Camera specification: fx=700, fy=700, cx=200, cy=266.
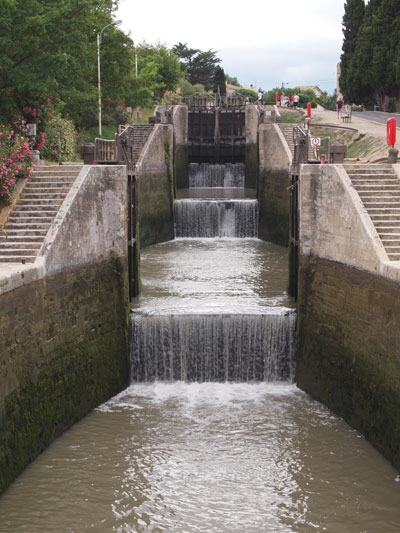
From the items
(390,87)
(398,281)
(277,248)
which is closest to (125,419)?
(398,281)

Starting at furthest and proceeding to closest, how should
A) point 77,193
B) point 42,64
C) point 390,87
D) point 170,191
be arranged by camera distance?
point 390,87, point 170,191, point 42,64, point 77,193

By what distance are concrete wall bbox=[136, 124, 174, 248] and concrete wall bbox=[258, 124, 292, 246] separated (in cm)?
379

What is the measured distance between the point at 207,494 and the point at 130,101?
29.3 meters

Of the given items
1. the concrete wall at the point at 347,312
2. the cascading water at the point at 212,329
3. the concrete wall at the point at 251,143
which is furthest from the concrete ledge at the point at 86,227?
the concrete wall at the point at 251,143

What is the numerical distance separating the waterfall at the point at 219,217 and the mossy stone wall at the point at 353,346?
12.5m

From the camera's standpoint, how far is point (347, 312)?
13.5m

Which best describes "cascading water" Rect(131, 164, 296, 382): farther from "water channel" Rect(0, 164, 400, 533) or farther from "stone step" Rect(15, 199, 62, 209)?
"stone step" Rect(15, 199, 62, 209)

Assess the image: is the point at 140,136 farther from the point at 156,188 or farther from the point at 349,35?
the point at 349,35

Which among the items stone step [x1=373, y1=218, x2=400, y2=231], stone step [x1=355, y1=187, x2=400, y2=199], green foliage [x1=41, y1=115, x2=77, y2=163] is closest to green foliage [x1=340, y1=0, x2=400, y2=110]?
green foliage [x1=41, y1=115, x2=77, y2=163]

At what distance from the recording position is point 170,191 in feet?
96.1

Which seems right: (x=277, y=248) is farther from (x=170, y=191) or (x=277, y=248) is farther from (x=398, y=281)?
(x=398, y=281)

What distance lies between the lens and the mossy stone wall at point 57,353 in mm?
10930

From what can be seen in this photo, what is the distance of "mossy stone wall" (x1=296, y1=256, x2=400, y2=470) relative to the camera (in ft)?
38.3

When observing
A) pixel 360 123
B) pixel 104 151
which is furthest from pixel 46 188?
pixel 360 123
